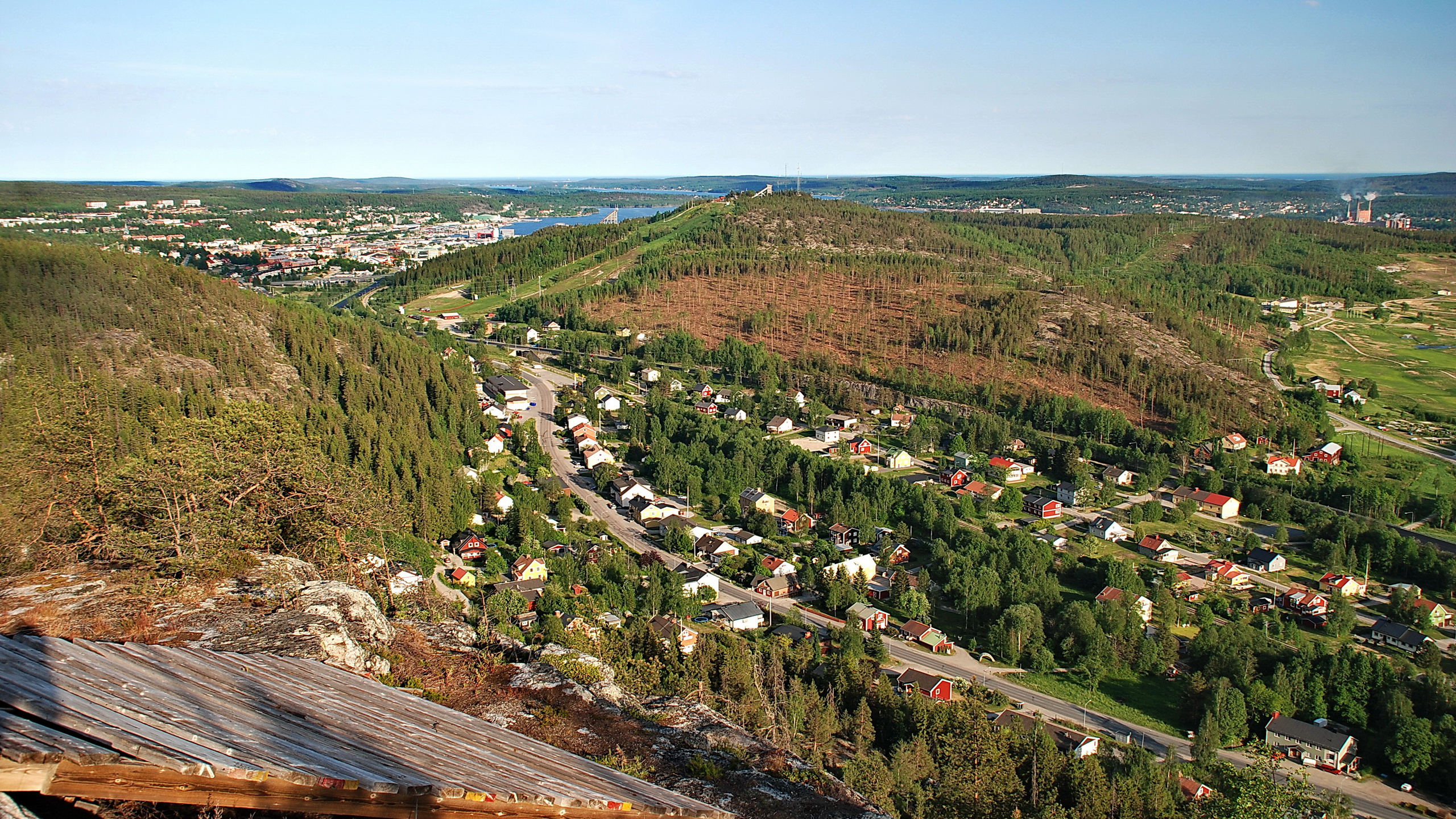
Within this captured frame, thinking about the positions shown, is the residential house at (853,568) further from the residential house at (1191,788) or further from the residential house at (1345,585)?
the residential house at (1345,585)

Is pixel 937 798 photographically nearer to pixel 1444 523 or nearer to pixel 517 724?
pixel 517 724

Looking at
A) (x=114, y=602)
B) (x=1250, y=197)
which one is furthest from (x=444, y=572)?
(x=1250, y=197)

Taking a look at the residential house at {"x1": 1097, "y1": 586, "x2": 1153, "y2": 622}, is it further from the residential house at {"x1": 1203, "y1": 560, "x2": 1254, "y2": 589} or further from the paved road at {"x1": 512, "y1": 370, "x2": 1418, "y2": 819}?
the paved road at {"x1": 512, "y1": 370, "x2": 1418, "y2": 819}

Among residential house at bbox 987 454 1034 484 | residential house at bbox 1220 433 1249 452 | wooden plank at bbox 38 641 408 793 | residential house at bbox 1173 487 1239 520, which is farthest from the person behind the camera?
residential house at bbox 1220 433 1249 452

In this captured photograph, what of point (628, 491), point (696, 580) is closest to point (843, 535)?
point (696, 580)

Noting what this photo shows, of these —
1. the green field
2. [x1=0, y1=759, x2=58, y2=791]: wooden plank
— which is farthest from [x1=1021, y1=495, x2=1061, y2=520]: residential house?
[x1=0, y1=759, x2=58, y2=791]: wooden plank

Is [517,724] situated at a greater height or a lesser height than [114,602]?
lesser

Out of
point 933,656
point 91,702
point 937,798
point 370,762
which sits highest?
point 91,702

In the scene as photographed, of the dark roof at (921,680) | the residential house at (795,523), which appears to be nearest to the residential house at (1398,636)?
the dark roof at (921,680)
